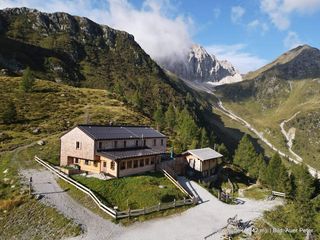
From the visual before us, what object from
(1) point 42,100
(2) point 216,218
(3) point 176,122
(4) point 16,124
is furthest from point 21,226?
(3) point 176,122

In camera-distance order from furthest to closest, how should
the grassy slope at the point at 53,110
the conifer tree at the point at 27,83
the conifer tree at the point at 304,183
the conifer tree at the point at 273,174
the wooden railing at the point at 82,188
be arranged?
the conifer tree at the point at 27,83 < the conifer tree at the point at 273,174 < the grassy slope at the point at 53,110 < the conifer tree at the point at 304,183 < the wooden railing at the point at 82,188

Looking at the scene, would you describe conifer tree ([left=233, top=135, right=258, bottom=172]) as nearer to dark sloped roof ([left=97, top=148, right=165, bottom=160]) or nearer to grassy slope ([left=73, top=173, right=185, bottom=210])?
dark sloped roof ([left=97, top=148, right=165, bottom=160])

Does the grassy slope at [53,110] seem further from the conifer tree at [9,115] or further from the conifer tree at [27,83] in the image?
the conifer tree at [9,115]

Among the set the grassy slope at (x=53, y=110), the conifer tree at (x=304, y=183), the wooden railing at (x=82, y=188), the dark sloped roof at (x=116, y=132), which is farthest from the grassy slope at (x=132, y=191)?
the conifer tree at (x=304, y=183)

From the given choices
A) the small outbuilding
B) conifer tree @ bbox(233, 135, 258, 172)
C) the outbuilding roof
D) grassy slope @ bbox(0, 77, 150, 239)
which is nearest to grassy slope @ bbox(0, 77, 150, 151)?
grassy slope @ bbox(0, 77, 150, 239)

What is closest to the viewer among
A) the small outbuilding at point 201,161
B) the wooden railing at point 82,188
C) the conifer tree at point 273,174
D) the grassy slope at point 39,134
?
the grassy slope at point 39,134

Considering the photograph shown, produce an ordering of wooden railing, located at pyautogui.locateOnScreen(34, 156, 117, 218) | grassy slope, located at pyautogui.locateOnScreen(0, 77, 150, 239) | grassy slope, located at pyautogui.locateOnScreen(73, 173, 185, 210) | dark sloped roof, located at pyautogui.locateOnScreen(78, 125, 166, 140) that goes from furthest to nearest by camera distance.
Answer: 1. dark sloped roof, located at pyautogui.locateOnScreen(78, 125, 166, 140)
2. grassy slope, located at pyautogui.locateOnScreen(73, 173, 185, 210)
3. wooden railing, located at pyautogui.locateOnScreen(34, 156, 117, 218)
4. grassy slope, located at pyautogui.locateOnScreen(0, 77, 150, 239)

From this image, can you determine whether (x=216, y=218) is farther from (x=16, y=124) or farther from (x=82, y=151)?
(x=16, y=124)
